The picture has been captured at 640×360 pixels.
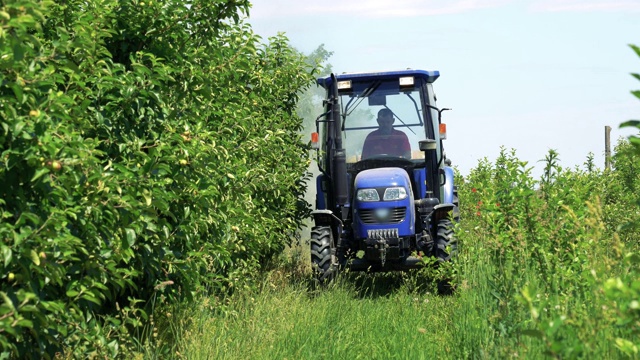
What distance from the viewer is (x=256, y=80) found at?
32.2ft

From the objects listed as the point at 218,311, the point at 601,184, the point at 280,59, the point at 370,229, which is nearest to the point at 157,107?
the point at 218,311

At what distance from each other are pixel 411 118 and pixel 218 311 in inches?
142

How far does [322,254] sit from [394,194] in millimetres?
1031

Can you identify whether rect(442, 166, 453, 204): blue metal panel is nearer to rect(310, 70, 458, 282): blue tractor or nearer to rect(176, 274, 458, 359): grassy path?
rect(310, 70, 458, 282): blue tractor

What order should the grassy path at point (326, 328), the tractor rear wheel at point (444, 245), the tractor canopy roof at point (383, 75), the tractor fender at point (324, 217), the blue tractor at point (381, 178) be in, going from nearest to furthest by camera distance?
the grassy path at point (326, 328) < the tractor rear wheel at point (444, 245) < the blue tractor at point (381, 178) < the tractor fender at point (324, 217) < the tractor canopy roof at point (383, 75)

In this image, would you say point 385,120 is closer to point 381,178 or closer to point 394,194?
point 381,178

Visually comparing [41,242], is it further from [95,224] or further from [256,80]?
[256,80]

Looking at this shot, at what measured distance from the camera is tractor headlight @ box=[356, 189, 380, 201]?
29.7 feet

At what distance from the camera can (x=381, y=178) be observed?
9.05 meters

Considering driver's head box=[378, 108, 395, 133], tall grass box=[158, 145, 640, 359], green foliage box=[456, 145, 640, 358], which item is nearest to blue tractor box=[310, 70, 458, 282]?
driver's head box=[378, 108, 395, 133]

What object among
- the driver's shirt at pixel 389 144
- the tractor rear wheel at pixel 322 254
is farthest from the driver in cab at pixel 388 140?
the tractor rear wheel at pixel 322 254

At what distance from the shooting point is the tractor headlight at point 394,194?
355 inches

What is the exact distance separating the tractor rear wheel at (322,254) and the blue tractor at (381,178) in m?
0.01

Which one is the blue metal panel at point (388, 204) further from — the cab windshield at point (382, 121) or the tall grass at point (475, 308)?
the tall grass at point (475, 308)
